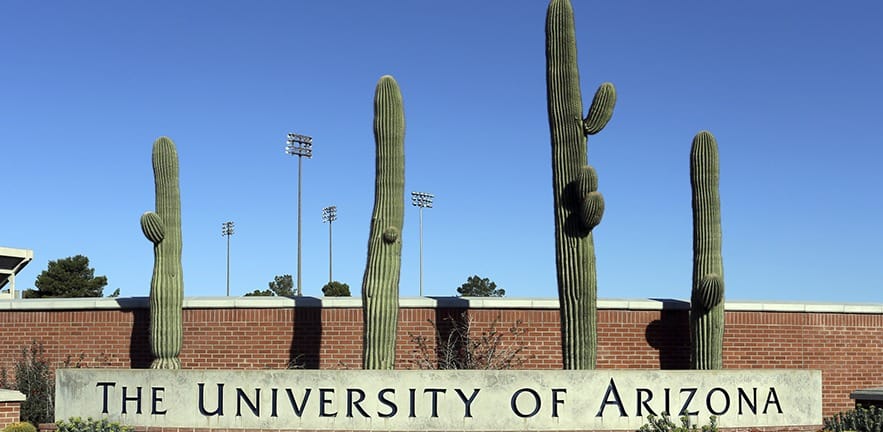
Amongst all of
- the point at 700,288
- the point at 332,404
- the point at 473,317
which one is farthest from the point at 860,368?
the point at 332,404

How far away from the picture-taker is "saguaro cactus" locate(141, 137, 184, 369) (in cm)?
1551

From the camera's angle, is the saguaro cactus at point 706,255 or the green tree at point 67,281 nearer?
the saguaro cactus at point 706,255

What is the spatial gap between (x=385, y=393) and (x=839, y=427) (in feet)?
20.7

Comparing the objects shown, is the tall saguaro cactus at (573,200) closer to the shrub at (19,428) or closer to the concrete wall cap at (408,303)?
the concrete wall cap at (408,303)

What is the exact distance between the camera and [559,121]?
587 inches

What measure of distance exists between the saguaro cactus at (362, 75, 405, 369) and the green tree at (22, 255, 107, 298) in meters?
36.4

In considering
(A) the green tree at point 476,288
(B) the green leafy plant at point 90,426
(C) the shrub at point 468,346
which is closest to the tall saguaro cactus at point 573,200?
(C) the shrub at point 468,346

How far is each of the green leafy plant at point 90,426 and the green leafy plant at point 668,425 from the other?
21.6 ft

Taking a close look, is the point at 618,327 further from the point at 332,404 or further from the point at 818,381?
the point at 332,404

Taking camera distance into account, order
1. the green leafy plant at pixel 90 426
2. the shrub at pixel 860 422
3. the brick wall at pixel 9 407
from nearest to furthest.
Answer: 1. the green leafy plant at pixel 90 426
2. the shrub at pixel 860 422
3. the brick wall at pixel 9 407

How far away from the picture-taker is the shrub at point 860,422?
44.8ft

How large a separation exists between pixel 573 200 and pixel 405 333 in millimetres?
3873

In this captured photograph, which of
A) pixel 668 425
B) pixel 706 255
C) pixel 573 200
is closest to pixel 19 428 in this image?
pixel 573 200

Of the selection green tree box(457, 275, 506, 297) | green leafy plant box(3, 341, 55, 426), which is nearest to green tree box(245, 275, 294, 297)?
A: green tree box(457, 275, 506, 297)
